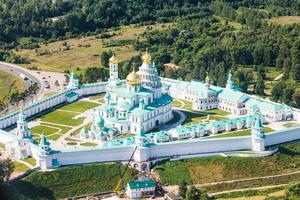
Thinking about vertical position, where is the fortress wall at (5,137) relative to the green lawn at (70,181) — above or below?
above

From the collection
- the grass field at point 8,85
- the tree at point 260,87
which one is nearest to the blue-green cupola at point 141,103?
the tree at point 260,87

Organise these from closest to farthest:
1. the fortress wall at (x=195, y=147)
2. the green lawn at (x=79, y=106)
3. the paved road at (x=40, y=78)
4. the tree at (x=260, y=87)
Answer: the fortress wall at (x=195, y=147) < the green lawn at (x=79, y=106) < the tree at (x=260, y=87) < the paved road at (x=40, y=78)

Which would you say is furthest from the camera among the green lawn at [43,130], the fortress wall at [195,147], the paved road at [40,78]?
the paved road at [40,78]

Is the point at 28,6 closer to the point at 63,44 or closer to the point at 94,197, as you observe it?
the point at 63,44

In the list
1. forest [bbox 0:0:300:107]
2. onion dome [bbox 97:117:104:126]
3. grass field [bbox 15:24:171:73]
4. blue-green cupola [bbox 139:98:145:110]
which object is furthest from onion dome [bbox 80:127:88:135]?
grass field [bbox 15:24:171:73]

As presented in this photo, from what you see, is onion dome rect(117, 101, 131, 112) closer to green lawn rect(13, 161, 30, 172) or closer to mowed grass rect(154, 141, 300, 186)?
mowed grass rect(154, 141, 300, 186)

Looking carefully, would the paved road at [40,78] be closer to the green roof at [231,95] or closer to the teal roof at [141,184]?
the green roof at [231,95]

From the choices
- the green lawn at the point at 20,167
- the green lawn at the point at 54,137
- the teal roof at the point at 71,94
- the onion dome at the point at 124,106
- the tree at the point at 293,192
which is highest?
the teal roof at the point at 71,94

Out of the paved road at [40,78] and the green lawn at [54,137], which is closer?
the green lawn at [54,137]
